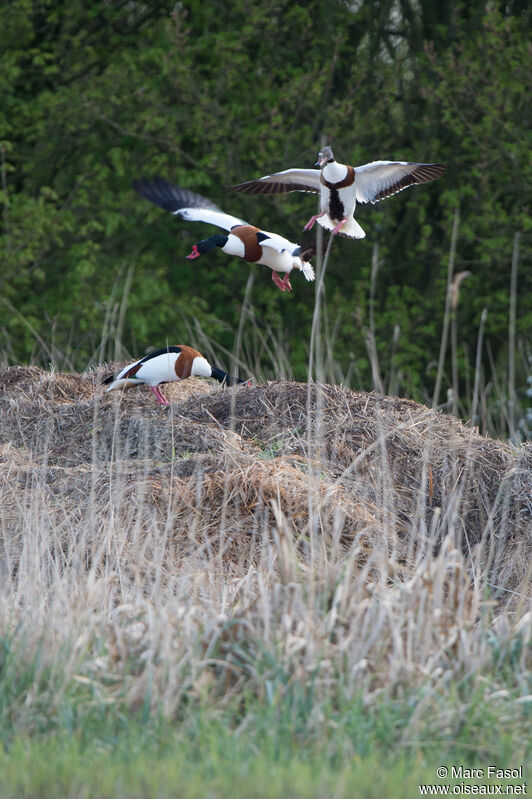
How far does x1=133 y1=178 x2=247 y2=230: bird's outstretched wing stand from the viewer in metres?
6.18

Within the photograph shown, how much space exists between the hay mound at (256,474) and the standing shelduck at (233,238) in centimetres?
93

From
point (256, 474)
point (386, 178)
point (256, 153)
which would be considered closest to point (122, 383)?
point (256, 474)

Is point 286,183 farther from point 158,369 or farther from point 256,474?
point 256,474

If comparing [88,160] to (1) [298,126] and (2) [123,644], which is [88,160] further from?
(2) [123,644]

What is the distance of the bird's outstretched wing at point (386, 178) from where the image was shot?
625 cm

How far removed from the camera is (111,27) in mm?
12281

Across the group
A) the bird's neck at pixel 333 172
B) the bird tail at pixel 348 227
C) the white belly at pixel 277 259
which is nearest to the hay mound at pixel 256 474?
the white belly at pixel 277 259

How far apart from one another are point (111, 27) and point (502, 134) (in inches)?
194

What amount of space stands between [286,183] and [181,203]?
734mm

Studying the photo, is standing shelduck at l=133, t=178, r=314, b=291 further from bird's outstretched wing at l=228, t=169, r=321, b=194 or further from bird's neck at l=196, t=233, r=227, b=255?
bird's outstretched wing at l=228, t=169, r=321, b=194

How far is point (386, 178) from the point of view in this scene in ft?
21.2

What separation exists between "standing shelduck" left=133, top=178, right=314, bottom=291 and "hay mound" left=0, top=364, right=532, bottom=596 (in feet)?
3.07

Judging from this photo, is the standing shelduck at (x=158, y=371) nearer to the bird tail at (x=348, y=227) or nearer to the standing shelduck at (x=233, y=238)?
the standing shelduck at (x=233, y=238)

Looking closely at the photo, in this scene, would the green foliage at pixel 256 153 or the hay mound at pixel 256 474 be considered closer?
the hay mound at pixel 256 474
